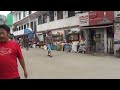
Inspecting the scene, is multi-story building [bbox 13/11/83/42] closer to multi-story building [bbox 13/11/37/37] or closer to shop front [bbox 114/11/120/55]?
multi-story building [bbox 13/11/37/37]

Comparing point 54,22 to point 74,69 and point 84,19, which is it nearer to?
point 84,19

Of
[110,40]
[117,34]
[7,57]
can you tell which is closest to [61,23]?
[110,40]

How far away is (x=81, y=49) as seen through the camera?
22.0 metres

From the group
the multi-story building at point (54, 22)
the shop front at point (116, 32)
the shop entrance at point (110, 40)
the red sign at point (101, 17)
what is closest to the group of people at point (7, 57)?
the shop front at point (116, 32)

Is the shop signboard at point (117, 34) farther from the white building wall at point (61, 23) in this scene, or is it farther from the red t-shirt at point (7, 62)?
the red t-shirt at point (7, 62)

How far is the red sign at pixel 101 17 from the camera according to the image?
63.5ft

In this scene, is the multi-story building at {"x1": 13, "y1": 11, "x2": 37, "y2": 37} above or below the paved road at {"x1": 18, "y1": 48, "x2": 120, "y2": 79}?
above

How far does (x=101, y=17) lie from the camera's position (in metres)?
20.4

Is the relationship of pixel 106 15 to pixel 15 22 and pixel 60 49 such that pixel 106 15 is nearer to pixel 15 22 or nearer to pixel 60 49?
pixel 60 49

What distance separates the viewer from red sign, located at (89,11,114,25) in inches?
762

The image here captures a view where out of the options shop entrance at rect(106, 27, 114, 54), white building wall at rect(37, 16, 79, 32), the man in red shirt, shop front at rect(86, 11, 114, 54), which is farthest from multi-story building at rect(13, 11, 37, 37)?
the man in red shirt

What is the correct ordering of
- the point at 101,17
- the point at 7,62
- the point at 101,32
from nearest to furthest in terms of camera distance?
the point at 7,62 < the point at 101,17 < the point at 101,32
